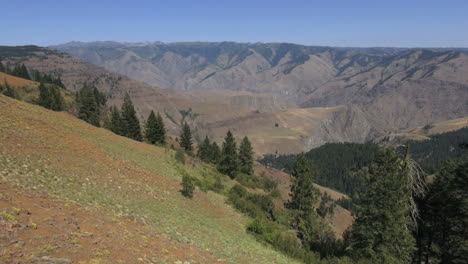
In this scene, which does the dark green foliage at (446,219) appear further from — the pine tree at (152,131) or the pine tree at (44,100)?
the pine tree at (44,100)

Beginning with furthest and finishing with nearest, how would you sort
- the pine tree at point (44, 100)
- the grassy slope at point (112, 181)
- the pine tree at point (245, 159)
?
the pine tree at point (44, 100) < the pine tree at point (245, 159) < the grassy slope at point (112, 181)

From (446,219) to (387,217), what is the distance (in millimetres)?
12635

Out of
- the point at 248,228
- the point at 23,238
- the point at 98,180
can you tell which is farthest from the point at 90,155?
the point at 23,238

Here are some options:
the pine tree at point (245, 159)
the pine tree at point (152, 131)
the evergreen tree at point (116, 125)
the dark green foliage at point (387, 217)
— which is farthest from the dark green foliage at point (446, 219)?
the evergreen tree at point (116, 125)

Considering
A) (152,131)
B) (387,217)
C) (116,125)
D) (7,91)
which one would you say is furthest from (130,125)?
(387,217)

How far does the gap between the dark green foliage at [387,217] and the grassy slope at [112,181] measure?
6.65m

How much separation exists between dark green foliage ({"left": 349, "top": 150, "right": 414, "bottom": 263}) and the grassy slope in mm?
6646

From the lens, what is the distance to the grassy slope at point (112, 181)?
1923 cm

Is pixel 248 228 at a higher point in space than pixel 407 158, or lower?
lower

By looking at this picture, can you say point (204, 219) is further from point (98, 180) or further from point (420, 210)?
point (420, 210)

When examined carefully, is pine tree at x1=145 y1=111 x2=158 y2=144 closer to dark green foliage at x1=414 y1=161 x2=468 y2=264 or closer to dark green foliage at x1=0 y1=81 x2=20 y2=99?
dark green foliage at x1=0 y1=81 x2=20 y2=99

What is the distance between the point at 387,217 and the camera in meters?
22.4

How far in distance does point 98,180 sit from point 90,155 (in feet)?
18.1

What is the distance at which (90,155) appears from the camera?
28.0 meters
